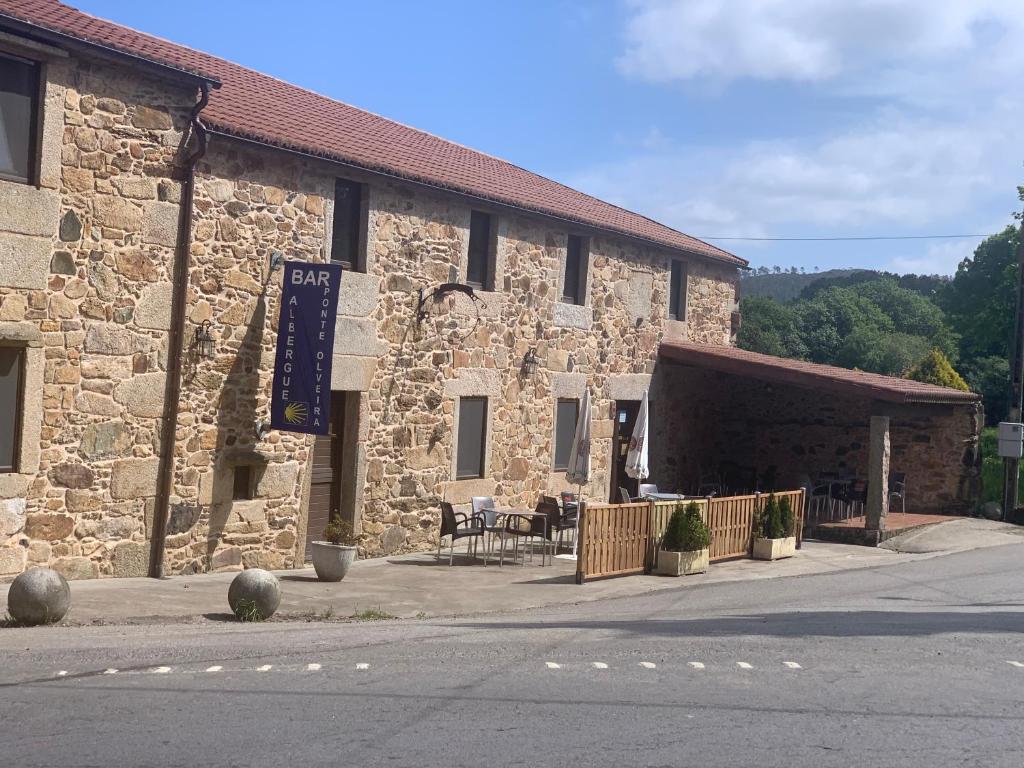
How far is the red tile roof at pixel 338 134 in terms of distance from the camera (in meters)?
11.3

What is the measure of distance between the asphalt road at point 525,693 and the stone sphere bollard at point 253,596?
26cm

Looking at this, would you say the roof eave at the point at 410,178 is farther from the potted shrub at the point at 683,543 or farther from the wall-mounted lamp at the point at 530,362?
the potted shrub at the point at 683,543

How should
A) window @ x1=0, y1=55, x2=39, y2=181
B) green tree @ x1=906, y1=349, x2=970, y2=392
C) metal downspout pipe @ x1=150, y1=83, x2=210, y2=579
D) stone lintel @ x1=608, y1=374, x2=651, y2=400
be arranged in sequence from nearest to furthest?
window @ x1=0, y1=55, x2=39, y2=181, metal downspout pipe @ x1=150, y1=83, x2=210, y2=579, stone lintel @ x1=608, y1=374, x2=651, y2=400, green tree @ x1=906, y1=349, x2=970, y2=392

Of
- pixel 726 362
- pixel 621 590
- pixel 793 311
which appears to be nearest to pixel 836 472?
pixel 726 362

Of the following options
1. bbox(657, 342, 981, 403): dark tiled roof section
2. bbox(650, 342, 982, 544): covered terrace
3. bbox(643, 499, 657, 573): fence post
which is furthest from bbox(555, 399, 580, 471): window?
bbox(643, 499, 657, 573): fence post

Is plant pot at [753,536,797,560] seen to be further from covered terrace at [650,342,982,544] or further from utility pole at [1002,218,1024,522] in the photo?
utility pole at [1002,218,1024,522]

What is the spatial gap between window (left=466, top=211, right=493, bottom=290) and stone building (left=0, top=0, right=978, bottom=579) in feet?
0.11

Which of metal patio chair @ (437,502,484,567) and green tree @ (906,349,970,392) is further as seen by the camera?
green tree @ (906,349,970,392)

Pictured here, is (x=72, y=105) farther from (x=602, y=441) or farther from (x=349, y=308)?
(x=602, y=441)

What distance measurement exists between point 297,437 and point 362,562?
196cm

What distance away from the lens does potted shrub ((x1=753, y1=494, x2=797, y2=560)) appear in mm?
15734

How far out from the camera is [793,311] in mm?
69250

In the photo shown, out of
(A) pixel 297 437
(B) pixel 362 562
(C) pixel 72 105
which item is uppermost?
(C) pixel 72 105

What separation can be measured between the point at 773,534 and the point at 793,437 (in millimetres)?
6588
